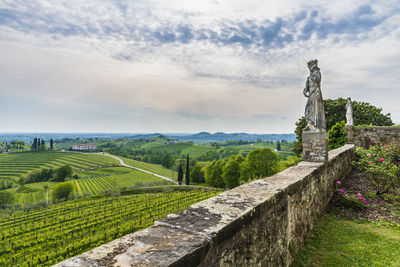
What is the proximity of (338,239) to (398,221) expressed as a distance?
1.98 metres

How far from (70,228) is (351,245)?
149 feet

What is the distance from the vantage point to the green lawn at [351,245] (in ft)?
11.2

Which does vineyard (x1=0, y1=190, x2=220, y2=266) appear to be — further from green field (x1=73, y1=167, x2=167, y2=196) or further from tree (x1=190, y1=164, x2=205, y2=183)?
tree (x1=190, y1=164, x2=205, y2=183)

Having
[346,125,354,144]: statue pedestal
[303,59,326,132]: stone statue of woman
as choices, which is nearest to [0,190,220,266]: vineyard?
[346,125,354,144]: statue pedestal

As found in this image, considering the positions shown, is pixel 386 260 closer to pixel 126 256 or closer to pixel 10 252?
pixel 126 256

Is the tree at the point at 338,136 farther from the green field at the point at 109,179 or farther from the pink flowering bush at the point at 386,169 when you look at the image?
the green field at the point at 109,179

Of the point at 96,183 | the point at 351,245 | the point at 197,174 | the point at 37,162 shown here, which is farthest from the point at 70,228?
the point at 37,162

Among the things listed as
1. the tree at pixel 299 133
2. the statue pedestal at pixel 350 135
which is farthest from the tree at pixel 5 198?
the statue pedestal at pixel 350 135

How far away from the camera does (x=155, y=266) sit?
4.16ft

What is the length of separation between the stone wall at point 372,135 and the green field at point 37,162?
108071 mm

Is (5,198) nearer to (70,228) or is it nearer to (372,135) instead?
(70,228)

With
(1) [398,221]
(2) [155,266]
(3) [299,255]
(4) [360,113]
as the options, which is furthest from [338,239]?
(4) [360,113]

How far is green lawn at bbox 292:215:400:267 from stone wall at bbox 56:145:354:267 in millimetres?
283

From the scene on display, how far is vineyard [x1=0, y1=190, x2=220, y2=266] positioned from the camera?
99.2 feet
